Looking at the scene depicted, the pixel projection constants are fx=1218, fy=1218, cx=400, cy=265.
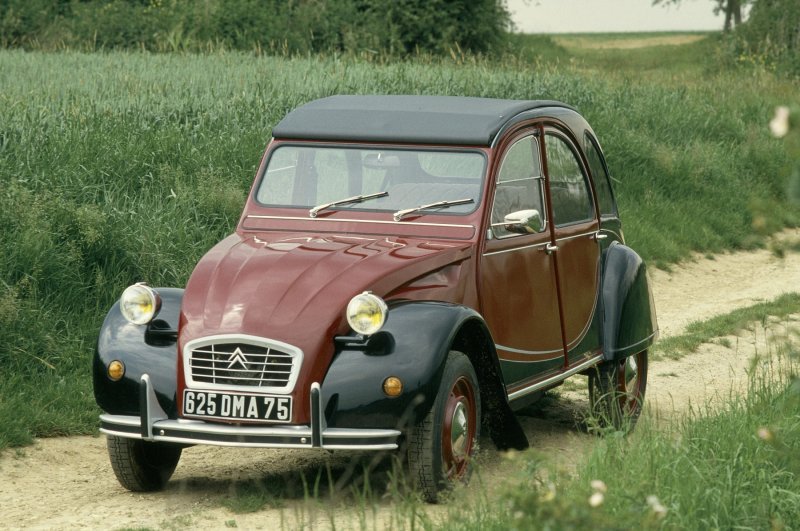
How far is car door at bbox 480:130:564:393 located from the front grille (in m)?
1.33

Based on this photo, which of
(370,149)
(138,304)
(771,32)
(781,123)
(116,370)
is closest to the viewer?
(781,123)

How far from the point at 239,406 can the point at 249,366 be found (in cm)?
19

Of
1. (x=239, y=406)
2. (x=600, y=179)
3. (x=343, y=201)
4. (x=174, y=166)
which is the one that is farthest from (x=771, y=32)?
(x=239, y=406)

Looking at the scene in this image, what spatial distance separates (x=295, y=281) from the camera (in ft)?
18.8

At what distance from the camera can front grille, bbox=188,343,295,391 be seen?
548 centimetres

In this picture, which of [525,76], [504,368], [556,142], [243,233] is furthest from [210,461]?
[525,76]

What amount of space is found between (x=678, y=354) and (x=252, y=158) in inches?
183

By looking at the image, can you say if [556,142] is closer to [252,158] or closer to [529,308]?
[529,308]

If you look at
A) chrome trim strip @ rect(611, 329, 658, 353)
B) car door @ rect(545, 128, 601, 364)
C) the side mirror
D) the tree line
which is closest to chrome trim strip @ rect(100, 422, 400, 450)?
the side mirror

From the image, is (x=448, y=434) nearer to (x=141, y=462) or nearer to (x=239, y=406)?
(x=239, y=406)

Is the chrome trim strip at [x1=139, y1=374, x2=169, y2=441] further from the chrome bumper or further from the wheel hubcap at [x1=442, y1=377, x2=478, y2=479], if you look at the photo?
the wheel hubcap at [x1=442, y1=377, x2=478, y2=479]

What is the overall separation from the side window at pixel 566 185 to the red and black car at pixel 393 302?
2cm

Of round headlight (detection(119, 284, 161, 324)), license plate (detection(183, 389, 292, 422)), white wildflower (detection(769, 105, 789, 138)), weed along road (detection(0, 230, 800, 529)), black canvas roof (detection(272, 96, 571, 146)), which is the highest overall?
white wildflower (detection(769, 105, 789, 138))

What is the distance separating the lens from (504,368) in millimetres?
6461
